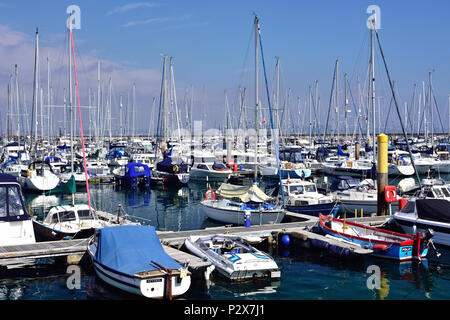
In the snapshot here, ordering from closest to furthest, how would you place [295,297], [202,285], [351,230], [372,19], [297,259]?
1. [295,297]
2. [202,285]
3. [297,259]
4. [351,230]
5. [372,19]

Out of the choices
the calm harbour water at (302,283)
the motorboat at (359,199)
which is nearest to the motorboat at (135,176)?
the motorboat at (359,199)

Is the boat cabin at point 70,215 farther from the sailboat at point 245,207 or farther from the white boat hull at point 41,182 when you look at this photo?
the white boat hull at point 41,182

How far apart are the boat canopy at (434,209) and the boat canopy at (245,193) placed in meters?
8.03

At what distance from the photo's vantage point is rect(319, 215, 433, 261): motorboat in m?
19.9

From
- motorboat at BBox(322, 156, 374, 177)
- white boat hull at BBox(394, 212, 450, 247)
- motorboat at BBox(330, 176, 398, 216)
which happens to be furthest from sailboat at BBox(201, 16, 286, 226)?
motorboat at BBox(322, 156, 374, 177)

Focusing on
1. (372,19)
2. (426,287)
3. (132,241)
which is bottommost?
(426,287)

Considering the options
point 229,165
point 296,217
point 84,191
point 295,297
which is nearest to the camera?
point 295,297

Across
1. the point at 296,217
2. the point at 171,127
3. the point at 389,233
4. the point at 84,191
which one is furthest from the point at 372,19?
the point at 171,127

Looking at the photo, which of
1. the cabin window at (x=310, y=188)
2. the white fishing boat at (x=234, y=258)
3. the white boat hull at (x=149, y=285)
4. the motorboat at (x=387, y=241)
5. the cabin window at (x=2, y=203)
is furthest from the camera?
the cabin window at (x=310, y=188)

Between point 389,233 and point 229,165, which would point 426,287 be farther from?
point 229,165

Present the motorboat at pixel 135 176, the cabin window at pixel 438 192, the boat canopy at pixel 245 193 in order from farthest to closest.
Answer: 1. the motorboat at pixel 135 176
2. the boat canopy at pixel 245 193
3. the cabin window at pixel 438 192

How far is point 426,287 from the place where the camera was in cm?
1734

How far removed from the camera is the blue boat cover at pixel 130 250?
50.8 feet

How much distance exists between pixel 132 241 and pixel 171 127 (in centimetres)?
5936
